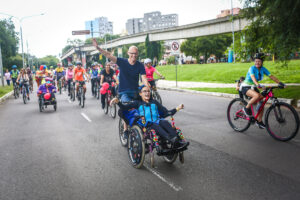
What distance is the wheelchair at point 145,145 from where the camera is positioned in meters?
4.70

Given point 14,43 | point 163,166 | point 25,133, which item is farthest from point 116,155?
point 14,43

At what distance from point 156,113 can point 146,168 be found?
95 centimetres

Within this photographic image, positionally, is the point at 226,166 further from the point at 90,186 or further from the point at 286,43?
the point at 286,43

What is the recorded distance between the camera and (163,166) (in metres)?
5.08

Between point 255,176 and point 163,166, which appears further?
point 163,166

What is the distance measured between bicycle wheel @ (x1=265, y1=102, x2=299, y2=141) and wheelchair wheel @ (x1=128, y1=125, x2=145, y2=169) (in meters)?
3.17

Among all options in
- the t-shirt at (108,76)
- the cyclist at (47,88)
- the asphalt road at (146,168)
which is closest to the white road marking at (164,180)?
the asphalt road at (146,168)

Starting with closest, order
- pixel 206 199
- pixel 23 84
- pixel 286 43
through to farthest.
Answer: pixel 206 199
pixel 286 43
pixel 23 84

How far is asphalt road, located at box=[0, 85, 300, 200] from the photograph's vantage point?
4047 millimetres

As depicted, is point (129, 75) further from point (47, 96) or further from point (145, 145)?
point (47, 96)

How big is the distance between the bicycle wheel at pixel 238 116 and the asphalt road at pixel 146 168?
206 millimetres

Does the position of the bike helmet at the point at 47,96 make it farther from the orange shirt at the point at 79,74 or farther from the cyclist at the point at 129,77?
the cyclist at the point at 129,77

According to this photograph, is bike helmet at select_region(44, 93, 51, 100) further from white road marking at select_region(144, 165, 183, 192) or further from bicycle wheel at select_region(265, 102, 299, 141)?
bicycle wheel at select_region(265, 102, 299, 141)

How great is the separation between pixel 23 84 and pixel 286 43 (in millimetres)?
12972
